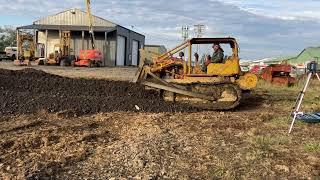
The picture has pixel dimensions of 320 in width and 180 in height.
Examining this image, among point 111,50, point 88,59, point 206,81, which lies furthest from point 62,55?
point 206,81

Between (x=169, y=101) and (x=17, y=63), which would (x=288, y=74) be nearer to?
(x=169, y=101)

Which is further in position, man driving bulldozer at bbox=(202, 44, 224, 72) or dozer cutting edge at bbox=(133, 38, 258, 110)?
man driving bulldozer at bbox=(202, 44, 224, 72)

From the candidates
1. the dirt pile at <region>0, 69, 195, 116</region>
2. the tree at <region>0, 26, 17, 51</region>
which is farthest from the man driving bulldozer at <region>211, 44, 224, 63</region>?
the tree at <region>0, 26, 17, 51</region>

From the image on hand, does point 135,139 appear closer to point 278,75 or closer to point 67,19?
point 278,75

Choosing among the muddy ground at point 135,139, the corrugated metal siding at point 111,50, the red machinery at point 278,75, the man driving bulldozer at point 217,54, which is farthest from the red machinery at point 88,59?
the man driving bulldozer at point 217,54

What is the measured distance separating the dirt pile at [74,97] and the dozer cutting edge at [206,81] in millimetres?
525

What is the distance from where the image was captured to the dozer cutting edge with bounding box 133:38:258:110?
1532 cm

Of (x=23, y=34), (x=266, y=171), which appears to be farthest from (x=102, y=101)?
(x=23, y=34)

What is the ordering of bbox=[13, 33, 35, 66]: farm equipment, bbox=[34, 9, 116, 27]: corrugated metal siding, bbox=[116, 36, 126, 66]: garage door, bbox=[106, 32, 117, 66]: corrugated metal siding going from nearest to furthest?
bbox=[13, 33, 35, 66]: farm equipment < bbox=[106, 32, 117, 66]: corrugated metal siding < bbox=[116, 36, 126, 66]: garage door < bbox=[34, 9, 116, 27]: corrugated metal siding

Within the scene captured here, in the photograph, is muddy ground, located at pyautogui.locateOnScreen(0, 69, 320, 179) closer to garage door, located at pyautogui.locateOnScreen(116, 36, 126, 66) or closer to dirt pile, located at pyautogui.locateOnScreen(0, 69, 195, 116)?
dirt pile, located at pyautogui.locateOnScreen(0, 69, 195, 116)

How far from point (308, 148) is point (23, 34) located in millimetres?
45301

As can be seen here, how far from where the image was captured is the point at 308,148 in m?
8.87

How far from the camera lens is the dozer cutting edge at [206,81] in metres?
15.3

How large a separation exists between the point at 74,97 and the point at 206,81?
414 centimetres
